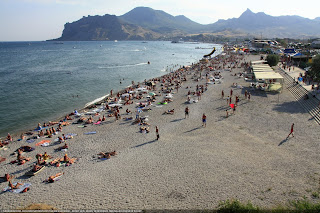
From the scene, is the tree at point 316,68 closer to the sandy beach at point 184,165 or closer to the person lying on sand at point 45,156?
the sandy beach at point 184,165

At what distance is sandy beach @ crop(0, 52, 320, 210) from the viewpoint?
32.5ft

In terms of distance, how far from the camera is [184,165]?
12.7 m

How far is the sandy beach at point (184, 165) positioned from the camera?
32.5 ft

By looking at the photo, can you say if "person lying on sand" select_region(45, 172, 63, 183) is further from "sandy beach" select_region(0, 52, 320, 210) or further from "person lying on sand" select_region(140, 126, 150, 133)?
"person lying on sand" select_region(140, 126, 150, 133)

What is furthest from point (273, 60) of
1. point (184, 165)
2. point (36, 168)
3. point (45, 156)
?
point (36, 168)

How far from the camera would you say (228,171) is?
1177 cm

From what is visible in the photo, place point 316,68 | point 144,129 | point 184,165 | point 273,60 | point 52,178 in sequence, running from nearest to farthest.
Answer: point 52,178
point 184,165
point 144,129
point 316,68
point 273,60

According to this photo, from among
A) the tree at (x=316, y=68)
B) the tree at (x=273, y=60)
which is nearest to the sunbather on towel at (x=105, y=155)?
the tree at (x=316, y=68)

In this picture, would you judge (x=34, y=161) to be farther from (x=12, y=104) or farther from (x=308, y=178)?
(x=12, y=104)

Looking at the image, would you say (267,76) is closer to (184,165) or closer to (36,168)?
(184,165)

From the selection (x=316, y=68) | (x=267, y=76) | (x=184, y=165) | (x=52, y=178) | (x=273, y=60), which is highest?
(x=316, y=68)

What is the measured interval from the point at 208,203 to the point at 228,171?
9.89ft

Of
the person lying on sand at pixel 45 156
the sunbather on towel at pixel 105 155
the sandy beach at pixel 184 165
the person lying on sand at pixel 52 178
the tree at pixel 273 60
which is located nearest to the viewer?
the sandy beach at pixel 184 165

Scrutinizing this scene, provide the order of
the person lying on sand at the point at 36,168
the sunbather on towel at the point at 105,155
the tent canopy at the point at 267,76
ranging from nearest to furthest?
the person lying on sand at the point at 36,168 → the sunbather on towel at the point at 105,155 → the tent canopy at the point at 267,76
